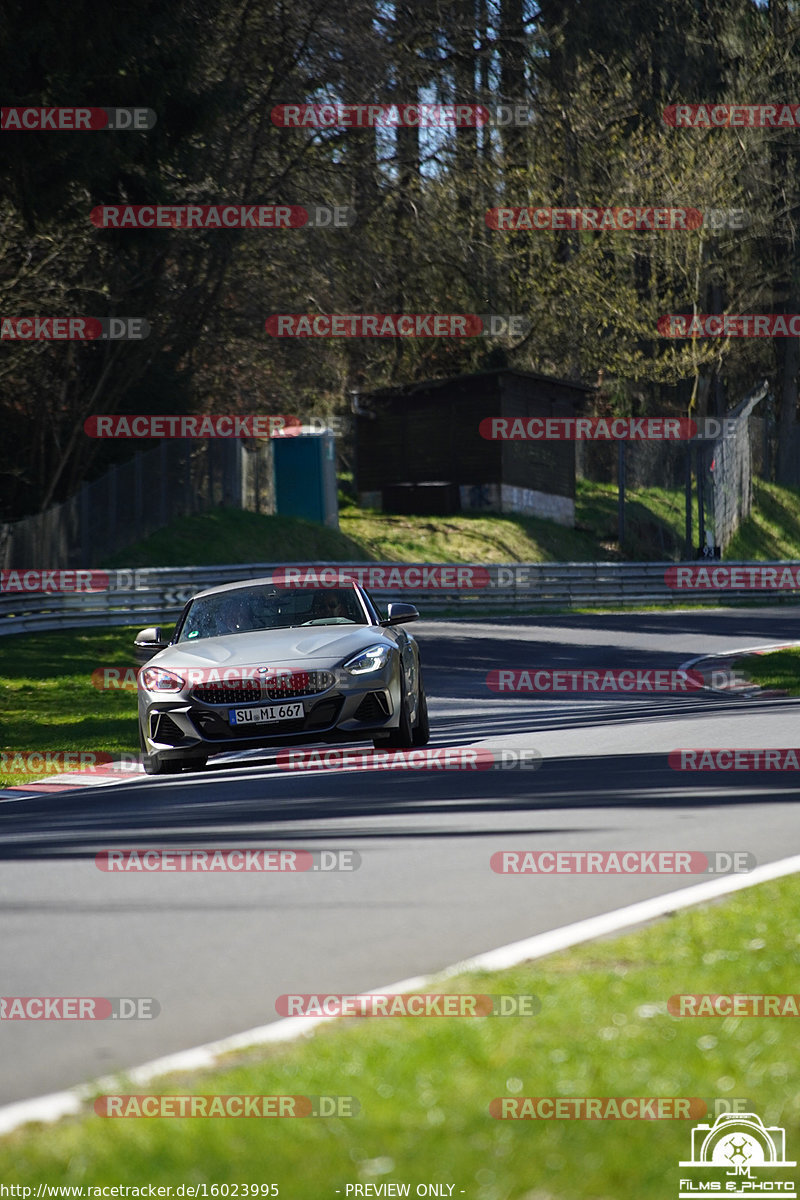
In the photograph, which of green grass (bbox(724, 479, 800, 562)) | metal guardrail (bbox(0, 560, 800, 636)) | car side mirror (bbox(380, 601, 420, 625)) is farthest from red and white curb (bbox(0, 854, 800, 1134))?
green grass (bbox(724, 479, 800, 562))

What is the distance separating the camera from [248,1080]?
14.8 ft

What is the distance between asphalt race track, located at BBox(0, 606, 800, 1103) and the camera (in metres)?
5.75

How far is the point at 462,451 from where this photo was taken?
51500mm

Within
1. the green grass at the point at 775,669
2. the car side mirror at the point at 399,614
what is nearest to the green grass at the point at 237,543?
the green grass at the point at 775,669

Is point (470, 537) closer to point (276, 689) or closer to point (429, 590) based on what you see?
point (429, 590)

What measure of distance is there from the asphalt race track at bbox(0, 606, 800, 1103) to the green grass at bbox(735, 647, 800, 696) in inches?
223

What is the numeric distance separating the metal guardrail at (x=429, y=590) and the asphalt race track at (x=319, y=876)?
51.9 feet

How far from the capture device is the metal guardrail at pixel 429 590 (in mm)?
30109

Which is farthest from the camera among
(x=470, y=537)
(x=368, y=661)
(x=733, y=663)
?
(x=470, y=537)

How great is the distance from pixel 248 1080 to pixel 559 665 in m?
20.4

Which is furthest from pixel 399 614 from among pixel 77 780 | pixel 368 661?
pixel 77 780

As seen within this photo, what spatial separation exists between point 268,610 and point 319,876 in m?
6.07

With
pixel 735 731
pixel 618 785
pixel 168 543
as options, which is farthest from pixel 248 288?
pixel 618 785

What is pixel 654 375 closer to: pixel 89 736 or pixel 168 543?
pixel 168 543
